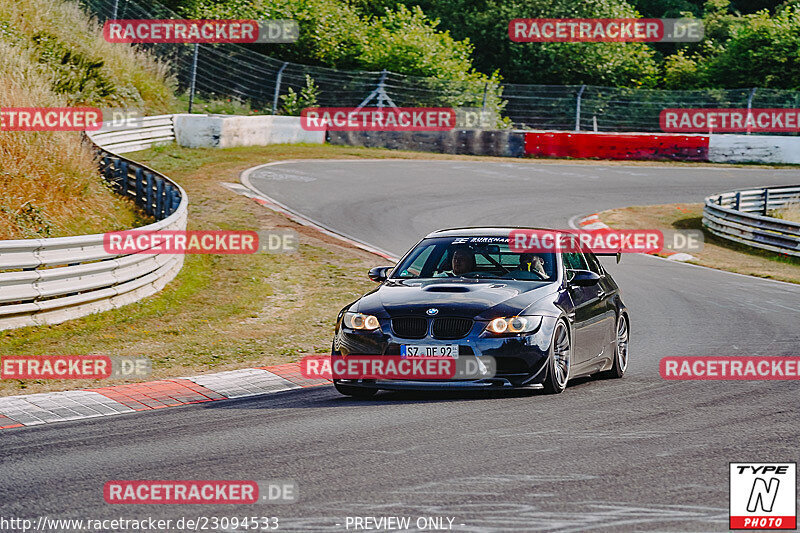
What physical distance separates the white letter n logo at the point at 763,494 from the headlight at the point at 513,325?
3.16 metres

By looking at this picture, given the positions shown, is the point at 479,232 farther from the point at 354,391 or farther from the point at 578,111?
the point at 578,111

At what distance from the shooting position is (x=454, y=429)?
7.97 m

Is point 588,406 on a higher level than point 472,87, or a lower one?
lower

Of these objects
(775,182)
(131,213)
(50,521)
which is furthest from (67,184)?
(775,182)

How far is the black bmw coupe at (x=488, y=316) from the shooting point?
9172 millimetres

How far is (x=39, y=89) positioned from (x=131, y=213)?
316 cm

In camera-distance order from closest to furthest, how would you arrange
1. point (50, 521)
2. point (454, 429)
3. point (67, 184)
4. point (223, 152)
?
point (50, 521) < point (454, 429) < point (67, 184) < point (223, 152)

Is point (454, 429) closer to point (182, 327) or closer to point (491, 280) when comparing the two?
point (491, 280)

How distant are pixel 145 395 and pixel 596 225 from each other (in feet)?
55.8

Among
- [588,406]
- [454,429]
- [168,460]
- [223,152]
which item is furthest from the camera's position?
[223,152]

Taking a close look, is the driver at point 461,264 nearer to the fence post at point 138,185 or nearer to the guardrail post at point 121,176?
the fence post at point 138,185

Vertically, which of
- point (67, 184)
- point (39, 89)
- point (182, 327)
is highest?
point (39, 89)

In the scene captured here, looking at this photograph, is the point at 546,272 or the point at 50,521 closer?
the point at 50,521

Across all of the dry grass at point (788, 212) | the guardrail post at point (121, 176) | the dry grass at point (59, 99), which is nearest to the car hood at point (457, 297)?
the dry grass at point (59, 99)
